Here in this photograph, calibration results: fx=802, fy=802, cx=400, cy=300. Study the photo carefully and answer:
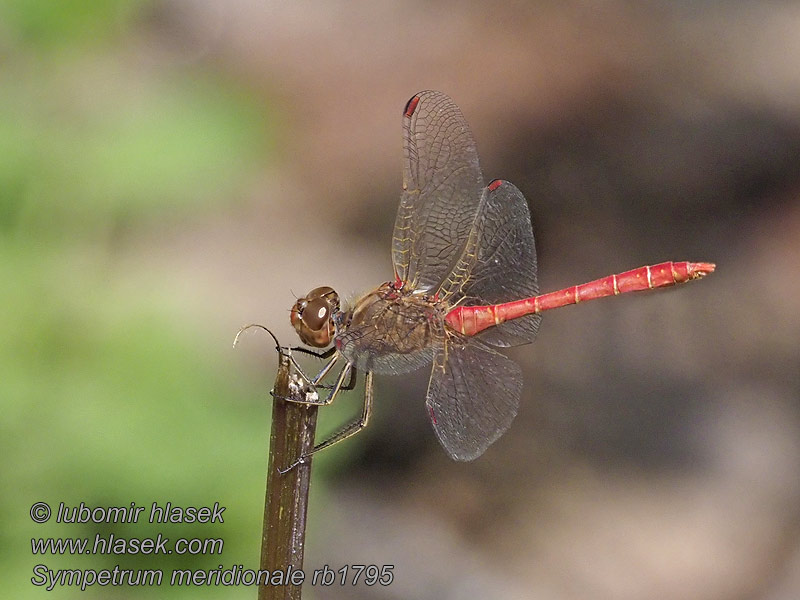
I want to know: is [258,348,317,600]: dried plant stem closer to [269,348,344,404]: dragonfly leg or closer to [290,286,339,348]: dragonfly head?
[269,348,344,404]: dragonfly leg

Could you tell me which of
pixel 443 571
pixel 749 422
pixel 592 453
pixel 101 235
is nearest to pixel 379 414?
pixel 443 571

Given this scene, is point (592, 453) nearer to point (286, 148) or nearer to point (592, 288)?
point (592, 288)

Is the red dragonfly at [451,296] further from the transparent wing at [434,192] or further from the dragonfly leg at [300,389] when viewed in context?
the dragonfly leg at [300,389]

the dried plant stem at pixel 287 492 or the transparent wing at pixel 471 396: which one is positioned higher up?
the transparent wing at pixel 471 396

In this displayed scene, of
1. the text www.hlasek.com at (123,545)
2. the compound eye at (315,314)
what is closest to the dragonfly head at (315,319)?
the compound eye at (315,314)

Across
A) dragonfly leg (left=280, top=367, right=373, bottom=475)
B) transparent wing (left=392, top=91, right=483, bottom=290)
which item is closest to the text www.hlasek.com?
dragonfly leg (left=280, top=367, right=373, bottom=475)

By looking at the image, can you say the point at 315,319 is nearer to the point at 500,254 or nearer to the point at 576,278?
the point at 500,254

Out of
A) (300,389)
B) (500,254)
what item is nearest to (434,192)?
(500,254)
